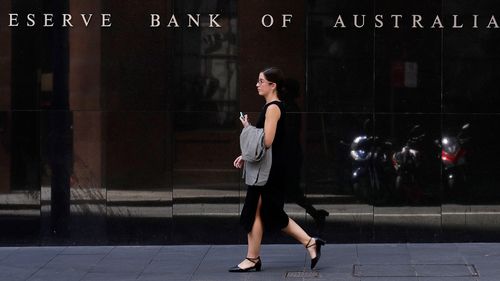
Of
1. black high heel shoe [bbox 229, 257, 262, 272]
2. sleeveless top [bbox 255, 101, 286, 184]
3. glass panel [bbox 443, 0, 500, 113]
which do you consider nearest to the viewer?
sleeveless top [bbox 255, 101, 286, 184]

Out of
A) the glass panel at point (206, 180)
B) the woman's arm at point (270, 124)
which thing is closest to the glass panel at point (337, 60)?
the glass panel at point (206, 180)

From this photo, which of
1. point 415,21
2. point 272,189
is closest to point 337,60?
point 415,21

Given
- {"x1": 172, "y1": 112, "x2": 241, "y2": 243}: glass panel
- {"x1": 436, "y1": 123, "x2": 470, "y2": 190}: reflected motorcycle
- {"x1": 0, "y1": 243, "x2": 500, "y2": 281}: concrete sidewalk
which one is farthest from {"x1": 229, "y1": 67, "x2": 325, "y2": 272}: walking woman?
{"x1": 436, "y1": 123, "x2": 470, "y2": 190}: reflected motorcycle

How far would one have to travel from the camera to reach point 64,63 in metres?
11.4

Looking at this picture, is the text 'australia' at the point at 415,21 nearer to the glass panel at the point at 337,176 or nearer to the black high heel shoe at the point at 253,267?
the glass panel at the point at 337,176

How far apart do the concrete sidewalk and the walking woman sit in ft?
1.19

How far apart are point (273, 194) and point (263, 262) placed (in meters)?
1.07

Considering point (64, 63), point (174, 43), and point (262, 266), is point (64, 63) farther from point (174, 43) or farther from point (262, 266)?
point (262, 266)

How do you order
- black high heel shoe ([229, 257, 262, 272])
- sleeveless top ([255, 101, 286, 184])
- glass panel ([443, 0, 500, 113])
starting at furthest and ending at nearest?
1. glass panel ([443, 0, 500, 113])
2. black high heel shoe ([229, 257, 262, 272])
3. sleeveless top ([255, 101, 286, 184])

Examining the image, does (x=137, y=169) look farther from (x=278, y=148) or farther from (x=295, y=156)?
(x=278, y=148)

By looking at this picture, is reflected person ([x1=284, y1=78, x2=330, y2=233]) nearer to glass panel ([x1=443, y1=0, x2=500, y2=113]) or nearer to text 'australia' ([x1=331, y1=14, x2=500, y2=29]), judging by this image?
text 'australia' ([x1=331, y1=14, x2=500, y2=29])

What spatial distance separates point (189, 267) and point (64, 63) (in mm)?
2819

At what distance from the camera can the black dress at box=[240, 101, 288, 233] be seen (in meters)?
9.59

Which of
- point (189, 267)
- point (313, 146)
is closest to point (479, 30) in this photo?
point (313, 146)
